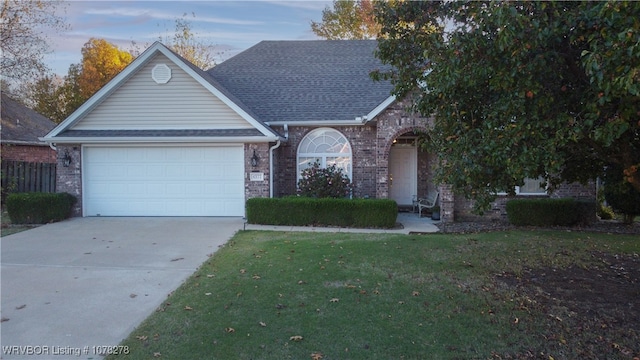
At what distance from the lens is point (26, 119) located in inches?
843

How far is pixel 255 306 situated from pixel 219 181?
817 centimetres

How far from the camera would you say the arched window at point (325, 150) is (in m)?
14.0

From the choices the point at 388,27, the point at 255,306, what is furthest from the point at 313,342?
the point at 388,27

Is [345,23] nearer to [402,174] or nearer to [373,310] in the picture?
[402,174]

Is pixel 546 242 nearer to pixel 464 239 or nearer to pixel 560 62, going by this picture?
pixel 464 239

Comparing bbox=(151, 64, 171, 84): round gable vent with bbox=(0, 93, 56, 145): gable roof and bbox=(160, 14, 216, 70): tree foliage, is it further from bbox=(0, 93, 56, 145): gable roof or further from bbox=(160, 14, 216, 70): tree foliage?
bbox=(160, 14, 216, 70): tree foliage

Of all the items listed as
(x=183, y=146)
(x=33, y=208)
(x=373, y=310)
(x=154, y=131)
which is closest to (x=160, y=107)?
(x=154, y=131)

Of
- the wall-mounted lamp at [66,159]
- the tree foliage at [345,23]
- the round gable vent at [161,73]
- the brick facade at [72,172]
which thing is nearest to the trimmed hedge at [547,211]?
the round gable vent at [161,73]

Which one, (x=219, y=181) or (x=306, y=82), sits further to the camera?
(x=306, y=82)

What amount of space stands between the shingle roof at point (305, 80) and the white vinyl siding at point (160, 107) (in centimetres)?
167

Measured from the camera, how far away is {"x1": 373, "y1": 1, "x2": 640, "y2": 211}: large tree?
143 inches

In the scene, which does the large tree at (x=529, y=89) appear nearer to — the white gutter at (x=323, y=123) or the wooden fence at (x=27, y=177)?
the white gutter at (x=323, y=123)

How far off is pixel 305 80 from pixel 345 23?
15413 millimetres

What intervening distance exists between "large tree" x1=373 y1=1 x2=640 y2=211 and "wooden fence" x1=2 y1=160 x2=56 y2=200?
14.6 m
